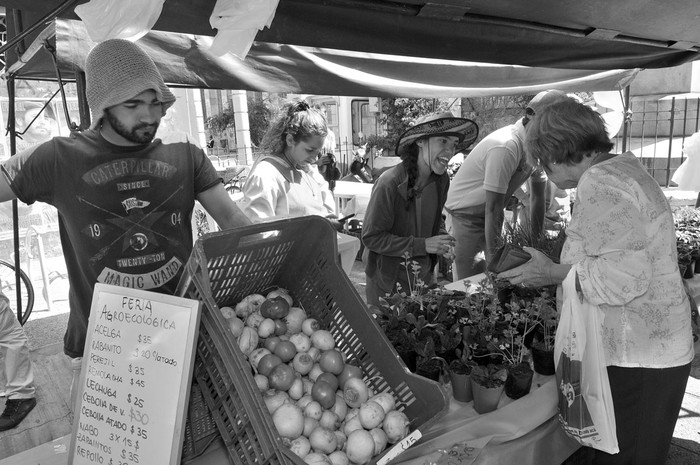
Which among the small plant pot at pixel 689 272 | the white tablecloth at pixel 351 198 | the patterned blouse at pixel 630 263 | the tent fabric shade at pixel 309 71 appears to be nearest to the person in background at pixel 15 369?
the tent fabric shade at pixel 309 71

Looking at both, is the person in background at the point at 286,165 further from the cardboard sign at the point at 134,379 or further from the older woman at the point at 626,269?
the cardboard sign at the point at 134,379

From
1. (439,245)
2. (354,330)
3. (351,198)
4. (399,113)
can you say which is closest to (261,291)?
(354,330)

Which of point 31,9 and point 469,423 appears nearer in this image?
point 31,9

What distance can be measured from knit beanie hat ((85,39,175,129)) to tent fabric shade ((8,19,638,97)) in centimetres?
34

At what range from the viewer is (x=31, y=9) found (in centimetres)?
131

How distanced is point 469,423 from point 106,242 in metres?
1.29

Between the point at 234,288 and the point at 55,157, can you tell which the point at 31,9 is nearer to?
the point at 55,157

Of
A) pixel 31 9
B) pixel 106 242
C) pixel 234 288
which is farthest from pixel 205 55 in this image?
pixel 234 288

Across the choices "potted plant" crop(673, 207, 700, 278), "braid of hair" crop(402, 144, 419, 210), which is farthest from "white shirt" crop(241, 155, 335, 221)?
"potted plant" crop(673, 207, 700, 278)

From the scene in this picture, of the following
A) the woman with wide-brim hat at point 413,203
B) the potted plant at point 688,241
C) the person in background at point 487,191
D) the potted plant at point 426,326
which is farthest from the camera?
the person in background at point 487,191

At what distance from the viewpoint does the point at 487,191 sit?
3.12 meters

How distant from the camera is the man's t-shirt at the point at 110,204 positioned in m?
1.50

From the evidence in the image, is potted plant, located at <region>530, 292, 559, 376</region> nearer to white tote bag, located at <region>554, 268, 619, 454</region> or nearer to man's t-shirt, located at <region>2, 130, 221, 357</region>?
white tote bag, located at <region>554, 268, 619, 454</region>

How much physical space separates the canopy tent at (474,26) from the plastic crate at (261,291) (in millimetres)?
776
